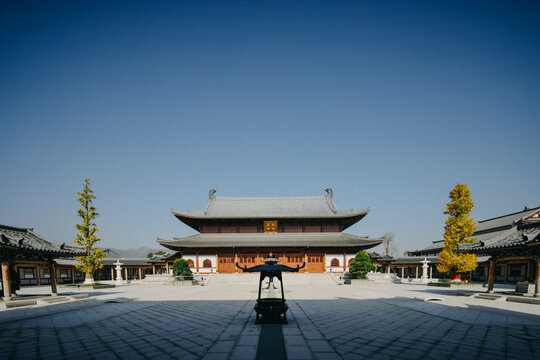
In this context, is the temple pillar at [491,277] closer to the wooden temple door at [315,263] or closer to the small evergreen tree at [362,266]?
the small evergreen tree at [362,266]

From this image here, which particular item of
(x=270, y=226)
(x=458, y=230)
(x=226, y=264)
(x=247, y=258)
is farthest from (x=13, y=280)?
(x=458, y=230)

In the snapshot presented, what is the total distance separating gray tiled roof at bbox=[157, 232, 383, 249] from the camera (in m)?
25.0

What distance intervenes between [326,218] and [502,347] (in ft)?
73.4

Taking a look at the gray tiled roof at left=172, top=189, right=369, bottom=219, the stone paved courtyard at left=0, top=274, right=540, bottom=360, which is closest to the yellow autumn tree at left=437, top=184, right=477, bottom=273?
the gray tiled roof at left=172, top=189, right=369, bottom=219

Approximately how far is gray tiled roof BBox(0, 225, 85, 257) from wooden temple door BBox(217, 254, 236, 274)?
13311 mm

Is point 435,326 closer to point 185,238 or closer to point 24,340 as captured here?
point 24,340

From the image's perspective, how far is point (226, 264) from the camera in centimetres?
2588

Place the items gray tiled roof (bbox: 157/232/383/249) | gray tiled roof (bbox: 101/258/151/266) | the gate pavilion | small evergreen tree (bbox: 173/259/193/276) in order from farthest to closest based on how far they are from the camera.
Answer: gray tiled roof (bbox: 101/258/151/266)
gray tiled roof (bbox: 157/232/383/249)
small evergreen tree (bbox: 173/259/193/276)
the gate pavilion

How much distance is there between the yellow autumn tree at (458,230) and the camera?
19.3 m

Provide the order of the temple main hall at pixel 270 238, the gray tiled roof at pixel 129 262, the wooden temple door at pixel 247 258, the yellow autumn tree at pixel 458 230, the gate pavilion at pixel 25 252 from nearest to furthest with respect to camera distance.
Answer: the gate pavilion at pixel 25 252, the yellow autumn tree at pixel 458 230, the temple main hall at pixel 270 238, the wooden temple door at pixel 247 258, the gray tiled roof at pixel 129 262

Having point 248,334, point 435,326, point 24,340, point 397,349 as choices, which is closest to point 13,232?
point 24,340

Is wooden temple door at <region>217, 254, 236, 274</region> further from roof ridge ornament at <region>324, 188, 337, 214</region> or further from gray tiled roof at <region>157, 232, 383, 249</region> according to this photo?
roof ridge ornament at <region>324, 188, 337, 214</region>

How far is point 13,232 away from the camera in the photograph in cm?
1352

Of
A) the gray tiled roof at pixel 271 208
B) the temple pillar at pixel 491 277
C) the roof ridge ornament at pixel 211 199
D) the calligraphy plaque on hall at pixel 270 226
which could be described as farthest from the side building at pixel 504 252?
the roof ridge ornament at pixel 211 199
